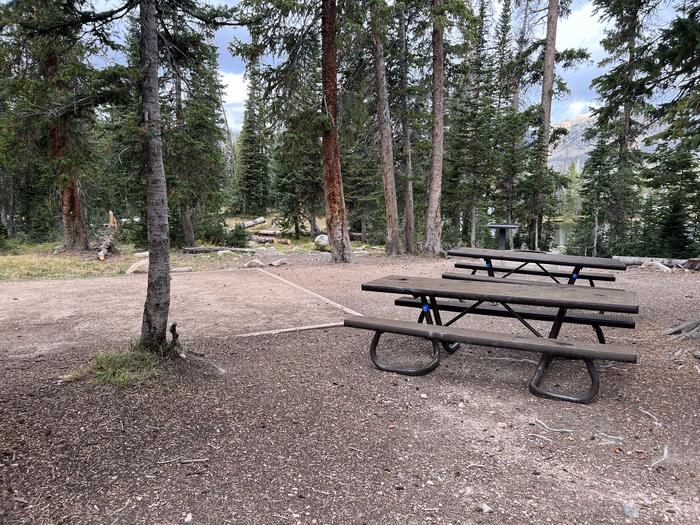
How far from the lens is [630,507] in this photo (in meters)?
1.89

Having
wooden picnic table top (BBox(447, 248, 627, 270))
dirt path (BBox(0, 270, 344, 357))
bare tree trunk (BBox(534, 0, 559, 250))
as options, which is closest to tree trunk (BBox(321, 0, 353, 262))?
dirt path (BBox(0, 270, 344, 357))

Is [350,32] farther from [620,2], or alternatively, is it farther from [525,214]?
[525,214]

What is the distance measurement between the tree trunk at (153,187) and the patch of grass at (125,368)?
0.11m

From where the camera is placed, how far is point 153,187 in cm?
316

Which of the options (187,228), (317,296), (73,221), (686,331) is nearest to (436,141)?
(317,296)

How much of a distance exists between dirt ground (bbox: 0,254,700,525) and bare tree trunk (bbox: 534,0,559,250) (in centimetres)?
1281

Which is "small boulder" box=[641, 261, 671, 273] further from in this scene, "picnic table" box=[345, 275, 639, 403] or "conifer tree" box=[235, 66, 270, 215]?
"conifer tree" box=[235, 66, 270, 215]

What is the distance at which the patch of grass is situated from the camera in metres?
2.99

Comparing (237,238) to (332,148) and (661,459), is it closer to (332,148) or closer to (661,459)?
(332,148)

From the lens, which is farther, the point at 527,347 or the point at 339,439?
the point at 527,347

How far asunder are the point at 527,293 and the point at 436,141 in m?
9.90

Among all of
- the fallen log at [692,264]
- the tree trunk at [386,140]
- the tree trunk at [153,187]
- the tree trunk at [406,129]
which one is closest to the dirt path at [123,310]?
the tree trunk at [153,187]

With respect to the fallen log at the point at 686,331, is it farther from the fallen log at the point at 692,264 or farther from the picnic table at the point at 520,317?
the fallen log at the point at 692,264

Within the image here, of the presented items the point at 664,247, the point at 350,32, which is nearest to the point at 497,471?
the point at 350,32
